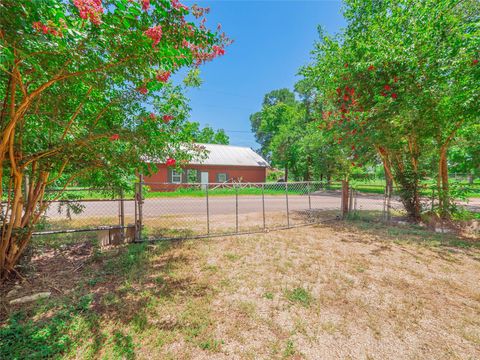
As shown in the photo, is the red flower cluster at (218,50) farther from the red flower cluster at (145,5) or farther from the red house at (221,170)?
the red house at (221,170)

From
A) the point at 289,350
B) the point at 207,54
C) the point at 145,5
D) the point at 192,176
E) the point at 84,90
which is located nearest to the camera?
the point at 289,350

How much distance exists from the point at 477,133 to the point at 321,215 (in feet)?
16.8

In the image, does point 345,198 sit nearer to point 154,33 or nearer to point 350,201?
point 350,201

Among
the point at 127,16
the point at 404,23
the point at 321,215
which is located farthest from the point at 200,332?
the point at 404,23

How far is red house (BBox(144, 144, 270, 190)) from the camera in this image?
62.2ft

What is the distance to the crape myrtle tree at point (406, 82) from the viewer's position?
5297 millimetres

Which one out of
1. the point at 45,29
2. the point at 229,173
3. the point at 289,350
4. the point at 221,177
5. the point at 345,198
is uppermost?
the point at 45,29

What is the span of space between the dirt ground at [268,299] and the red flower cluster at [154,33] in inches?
116

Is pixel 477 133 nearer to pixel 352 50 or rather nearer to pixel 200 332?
Answer: pixel 352 50

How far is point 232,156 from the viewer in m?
22.8

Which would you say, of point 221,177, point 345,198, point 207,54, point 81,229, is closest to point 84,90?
point 207,54

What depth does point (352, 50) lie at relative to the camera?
6.67 metres

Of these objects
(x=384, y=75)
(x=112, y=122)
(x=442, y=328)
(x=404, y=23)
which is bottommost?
(x=442, y=328)

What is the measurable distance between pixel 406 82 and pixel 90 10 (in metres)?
7.18
